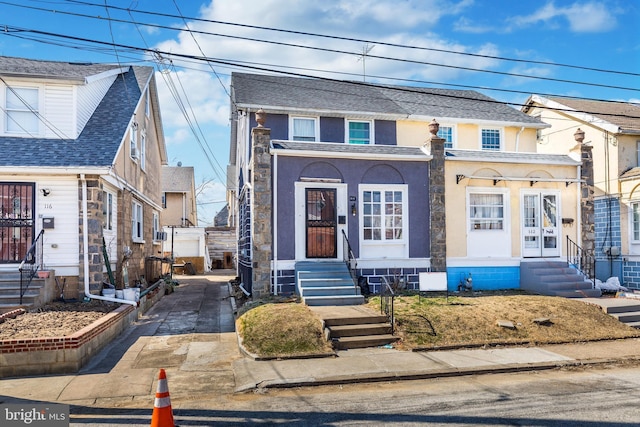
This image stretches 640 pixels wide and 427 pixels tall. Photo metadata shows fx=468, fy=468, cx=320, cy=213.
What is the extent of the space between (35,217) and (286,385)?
8530 millimetres

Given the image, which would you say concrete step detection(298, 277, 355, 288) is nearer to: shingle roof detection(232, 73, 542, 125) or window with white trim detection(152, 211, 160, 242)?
shingle roof detection(232, 73, 542, 125)

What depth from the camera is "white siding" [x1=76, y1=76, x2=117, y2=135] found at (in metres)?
13.4

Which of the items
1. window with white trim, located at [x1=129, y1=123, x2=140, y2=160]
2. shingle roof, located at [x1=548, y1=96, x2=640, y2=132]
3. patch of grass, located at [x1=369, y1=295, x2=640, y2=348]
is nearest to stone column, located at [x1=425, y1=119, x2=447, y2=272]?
patch of grass, located at [x1=369, y1=295, x2=640, y2=348]

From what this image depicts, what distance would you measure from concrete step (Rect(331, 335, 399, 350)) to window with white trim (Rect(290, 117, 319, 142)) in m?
9.35

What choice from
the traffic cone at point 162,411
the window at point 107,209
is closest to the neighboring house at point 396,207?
the window at point 107,209

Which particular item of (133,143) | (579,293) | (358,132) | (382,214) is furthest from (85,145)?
(579,293)

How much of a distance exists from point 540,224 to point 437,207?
3.70 meters

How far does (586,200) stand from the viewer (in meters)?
15.2

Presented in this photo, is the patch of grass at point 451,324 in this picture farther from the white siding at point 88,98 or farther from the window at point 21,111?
the window at point 21,111

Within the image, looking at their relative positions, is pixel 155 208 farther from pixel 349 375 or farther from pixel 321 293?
pixel 349 375

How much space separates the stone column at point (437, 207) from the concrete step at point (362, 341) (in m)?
4.80

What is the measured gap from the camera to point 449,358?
8445 mm

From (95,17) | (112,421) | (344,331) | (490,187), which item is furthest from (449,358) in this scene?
(95,17)

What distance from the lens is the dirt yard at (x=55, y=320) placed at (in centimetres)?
821
